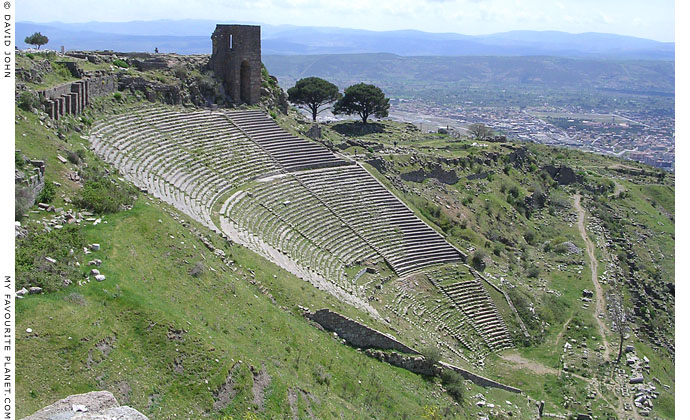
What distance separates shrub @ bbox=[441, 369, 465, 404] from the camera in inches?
870

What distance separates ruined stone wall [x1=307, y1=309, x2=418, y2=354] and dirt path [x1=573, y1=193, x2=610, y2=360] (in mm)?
10557

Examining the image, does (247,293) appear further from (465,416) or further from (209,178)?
(209,178)

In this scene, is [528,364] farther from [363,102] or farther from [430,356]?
[363,102]

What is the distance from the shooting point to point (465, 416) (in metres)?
21.1

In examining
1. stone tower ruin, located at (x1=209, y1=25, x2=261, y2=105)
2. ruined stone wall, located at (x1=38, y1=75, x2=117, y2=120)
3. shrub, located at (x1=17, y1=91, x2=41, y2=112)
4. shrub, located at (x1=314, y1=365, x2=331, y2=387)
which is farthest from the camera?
stone tower ruin, located at (x1=209, y1=25, x2=261, y2=105)

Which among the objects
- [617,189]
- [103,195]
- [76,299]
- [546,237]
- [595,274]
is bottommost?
[595,274]

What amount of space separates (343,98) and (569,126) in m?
117

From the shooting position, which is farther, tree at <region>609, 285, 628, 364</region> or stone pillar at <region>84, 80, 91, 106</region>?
stone pillar at <region>84, 80, 91, 106</region>

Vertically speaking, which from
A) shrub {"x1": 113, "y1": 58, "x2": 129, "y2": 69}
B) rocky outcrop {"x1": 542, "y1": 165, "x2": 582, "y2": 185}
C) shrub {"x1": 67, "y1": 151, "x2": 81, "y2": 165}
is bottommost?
rocky outcrop {"x1": 542, "y1": 165, "x2": 582, "y2": 185}

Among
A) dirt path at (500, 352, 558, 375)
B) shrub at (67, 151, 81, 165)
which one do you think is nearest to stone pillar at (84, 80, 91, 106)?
shrub at (67, 151, 81, 165)

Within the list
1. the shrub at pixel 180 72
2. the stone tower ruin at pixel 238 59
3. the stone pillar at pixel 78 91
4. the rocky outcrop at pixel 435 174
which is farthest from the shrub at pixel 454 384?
the shrub at pixel 180 72

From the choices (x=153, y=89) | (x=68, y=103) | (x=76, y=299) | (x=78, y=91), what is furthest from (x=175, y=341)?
(x=153, y=89)

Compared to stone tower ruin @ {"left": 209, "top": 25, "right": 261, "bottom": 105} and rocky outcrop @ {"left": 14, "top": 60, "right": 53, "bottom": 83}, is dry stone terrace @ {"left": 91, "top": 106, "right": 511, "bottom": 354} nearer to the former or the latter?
rocky outcrop @ {"left": 14, "top": 60, "right": 53, "bottom": 83}

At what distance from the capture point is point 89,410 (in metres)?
9.80
